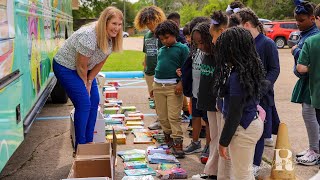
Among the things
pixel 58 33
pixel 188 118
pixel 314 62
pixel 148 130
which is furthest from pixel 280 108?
pixel 58 33

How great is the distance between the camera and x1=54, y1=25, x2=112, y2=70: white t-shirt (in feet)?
15.7

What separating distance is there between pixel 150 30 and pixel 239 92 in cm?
356

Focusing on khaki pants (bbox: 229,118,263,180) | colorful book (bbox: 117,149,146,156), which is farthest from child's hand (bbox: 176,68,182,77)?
khaki pants (bbox: 229,118,263,180)

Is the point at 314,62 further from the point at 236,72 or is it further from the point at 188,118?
the point at 188,118

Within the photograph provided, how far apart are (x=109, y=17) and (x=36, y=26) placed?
3.33ft

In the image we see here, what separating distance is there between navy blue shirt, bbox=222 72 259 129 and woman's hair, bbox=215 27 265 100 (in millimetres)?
36

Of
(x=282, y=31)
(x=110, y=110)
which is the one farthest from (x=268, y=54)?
Answer: (x=282, y=31)

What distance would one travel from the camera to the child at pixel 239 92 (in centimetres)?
349

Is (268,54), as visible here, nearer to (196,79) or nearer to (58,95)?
(196,79)

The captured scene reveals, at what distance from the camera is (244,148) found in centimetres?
366

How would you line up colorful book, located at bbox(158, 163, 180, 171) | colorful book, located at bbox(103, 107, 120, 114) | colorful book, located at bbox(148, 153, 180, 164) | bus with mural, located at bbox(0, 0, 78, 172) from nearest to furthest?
bus with mural, located at bbox(0, 0, 78, 172) → colorful book, located at bbox(158, 163, 180, 171) → colorful book, located at bbox(148, 153, 180, 164) → colorful book, located at bbox(103, 107, 120, 114)

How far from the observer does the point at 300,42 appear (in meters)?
5.34

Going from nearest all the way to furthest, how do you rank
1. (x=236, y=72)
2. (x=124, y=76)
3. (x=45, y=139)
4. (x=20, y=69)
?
(x=236, y=72), (x=20, y=69), (x=45, y=139), (x=124, y=76)

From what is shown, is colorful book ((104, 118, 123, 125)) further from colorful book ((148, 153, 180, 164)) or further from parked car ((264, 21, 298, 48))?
parked car ((264, 21, 298, 48))
